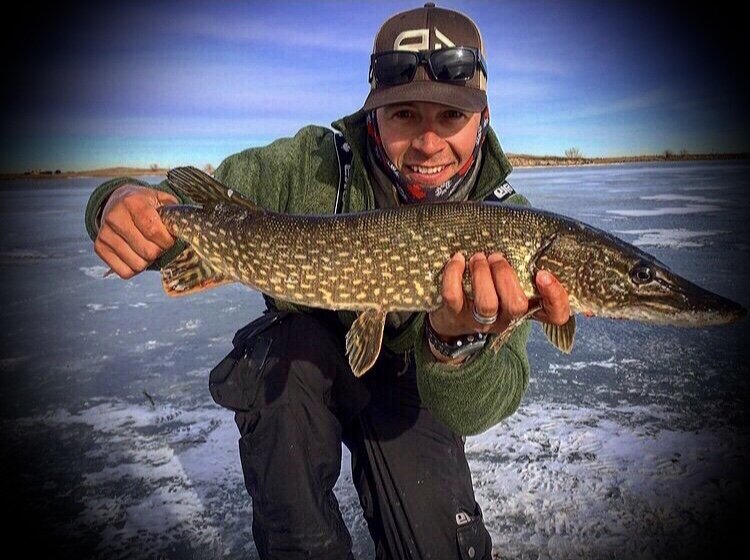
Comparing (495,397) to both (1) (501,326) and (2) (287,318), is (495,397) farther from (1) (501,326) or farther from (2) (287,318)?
(2) (287,318)

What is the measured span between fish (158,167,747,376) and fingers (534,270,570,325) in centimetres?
5

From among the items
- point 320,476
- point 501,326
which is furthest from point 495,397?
point 320,476

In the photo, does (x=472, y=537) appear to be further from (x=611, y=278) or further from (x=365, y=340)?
(x=611, y=278)

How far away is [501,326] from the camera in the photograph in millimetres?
1902

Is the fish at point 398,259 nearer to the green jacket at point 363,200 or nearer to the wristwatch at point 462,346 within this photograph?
the wristwatch at point 462,346

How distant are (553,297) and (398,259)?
569 millimetres

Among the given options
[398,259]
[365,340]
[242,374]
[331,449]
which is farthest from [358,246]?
[331,449]

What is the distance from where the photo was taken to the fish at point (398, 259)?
73.8 inches

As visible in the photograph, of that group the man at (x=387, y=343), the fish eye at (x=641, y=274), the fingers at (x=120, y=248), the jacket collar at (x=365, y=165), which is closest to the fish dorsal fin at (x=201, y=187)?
the man at (x=387, y=343)

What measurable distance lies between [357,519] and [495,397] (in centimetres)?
84

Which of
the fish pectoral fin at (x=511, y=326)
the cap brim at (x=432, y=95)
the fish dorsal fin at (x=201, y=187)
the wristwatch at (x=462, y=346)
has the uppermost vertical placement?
the cap brim at (x=432, y=95)

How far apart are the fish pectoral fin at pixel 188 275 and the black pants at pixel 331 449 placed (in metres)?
0.29

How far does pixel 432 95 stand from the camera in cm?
218

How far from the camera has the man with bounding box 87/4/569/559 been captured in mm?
1945
